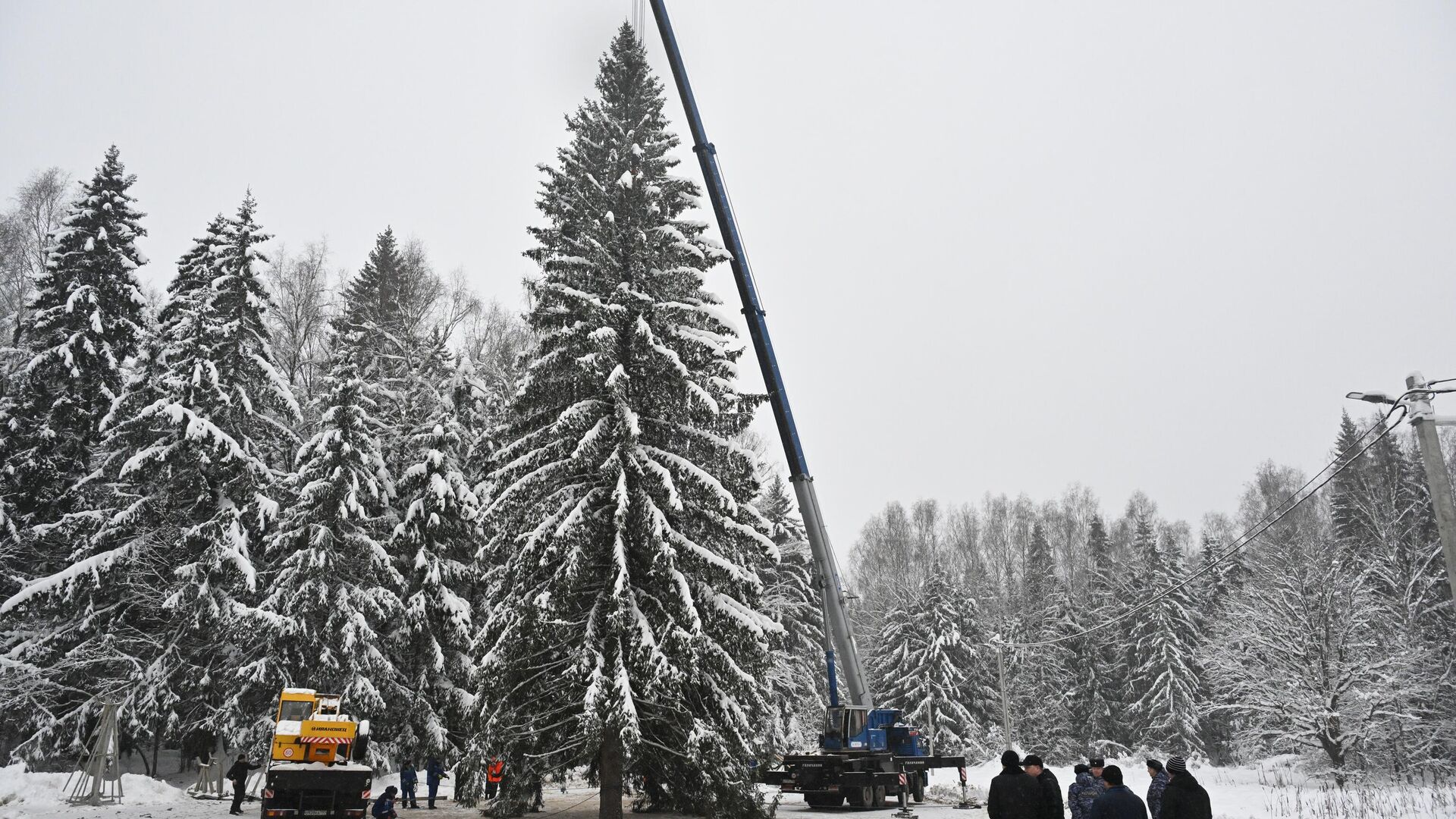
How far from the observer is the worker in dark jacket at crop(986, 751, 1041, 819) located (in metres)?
8.97

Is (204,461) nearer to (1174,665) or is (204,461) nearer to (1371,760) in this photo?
(1371,760)

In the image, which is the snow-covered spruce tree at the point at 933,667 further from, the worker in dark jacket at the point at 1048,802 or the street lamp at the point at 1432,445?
the worker in dark jacket at the point at 1048,802

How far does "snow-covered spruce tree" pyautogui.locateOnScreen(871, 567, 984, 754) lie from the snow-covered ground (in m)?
22.5

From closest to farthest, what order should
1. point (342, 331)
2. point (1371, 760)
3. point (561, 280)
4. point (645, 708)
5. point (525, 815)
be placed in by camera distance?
1. point (645, 708)
2. point (561, 280)
3. point (525, 815)
4. point (342, 331)
5. point (1371, 760)

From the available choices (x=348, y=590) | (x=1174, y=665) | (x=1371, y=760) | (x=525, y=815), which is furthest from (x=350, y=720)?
(x=1174, y=665)

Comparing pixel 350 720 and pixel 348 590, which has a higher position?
pixel 348 590

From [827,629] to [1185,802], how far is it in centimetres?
1643

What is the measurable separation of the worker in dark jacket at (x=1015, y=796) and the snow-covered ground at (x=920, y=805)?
552 inches

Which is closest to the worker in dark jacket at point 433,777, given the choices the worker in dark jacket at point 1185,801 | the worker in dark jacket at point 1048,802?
the worker in dark jacket at point 1048,802

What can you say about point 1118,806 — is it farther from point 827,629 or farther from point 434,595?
point 434,595

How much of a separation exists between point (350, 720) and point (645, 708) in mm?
7799

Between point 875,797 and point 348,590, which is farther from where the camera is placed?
point 348,590

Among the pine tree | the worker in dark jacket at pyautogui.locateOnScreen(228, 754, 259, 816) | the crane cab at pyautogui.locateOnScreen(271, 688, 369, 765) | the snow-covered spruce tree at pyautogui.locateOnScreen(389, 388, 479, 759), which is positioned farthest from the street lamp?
the pine tree

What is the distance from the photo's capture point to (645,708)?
17.6 m
